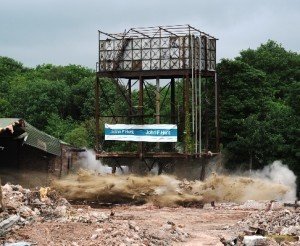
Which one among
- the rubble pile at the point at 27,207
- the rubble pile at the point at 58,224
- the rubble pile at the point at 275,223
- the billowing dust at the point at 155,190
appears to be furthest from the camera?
the billowing dust at the point at 155,190

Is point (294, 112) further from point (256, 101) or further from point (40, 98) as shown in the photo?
point (40, 98)

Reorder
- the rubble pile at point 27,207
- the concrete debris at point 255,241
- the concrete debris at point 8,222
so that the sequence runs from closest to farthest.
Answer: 1. the concrete debris at point 255,241
2. the concrete debris at point 8,222
3. the rubble pile at point 27,207

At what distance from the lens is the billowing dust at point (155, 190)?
39219 millimetres

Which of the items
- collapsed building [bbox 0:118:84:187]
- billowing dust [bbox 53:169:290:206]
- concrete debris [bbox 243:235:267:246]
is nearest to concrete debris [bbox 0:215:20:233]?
concrete debris [bbox 243:235:267:246]

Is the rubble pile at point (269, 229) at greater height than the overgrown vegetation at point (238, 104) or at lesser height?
lesser

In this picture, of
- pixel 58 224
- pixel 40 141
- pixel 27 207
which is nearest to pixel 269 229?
pixel 58 224

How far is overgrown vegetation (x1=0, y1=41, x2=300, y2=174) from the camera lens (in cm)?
4800

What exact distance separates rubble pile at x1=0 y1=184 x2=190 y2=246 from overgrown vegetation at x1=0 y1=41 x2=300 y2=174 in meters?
19.3

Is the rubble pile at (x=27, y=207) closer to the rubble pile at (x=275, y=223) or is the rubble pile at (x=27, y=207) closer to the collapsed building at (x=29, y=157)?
the rubble pile at (x=275, y=223)

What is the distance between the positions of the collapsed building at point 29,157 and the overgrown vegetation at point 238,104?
35.3 ft

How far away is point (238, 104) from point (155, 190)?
14117 millimetres

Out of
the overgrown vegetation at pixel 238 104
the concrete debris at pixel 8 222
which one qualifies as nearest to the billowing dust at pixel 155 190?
the overgrown vegetation at pixel 238 104

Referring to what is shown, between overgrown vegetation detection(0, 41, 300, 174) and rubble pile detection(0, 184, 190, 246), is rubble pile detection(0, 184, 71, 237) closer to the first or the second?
rubble pile detection(0, 184, 190, 246)

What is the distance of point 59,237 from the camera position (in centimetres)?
2255
